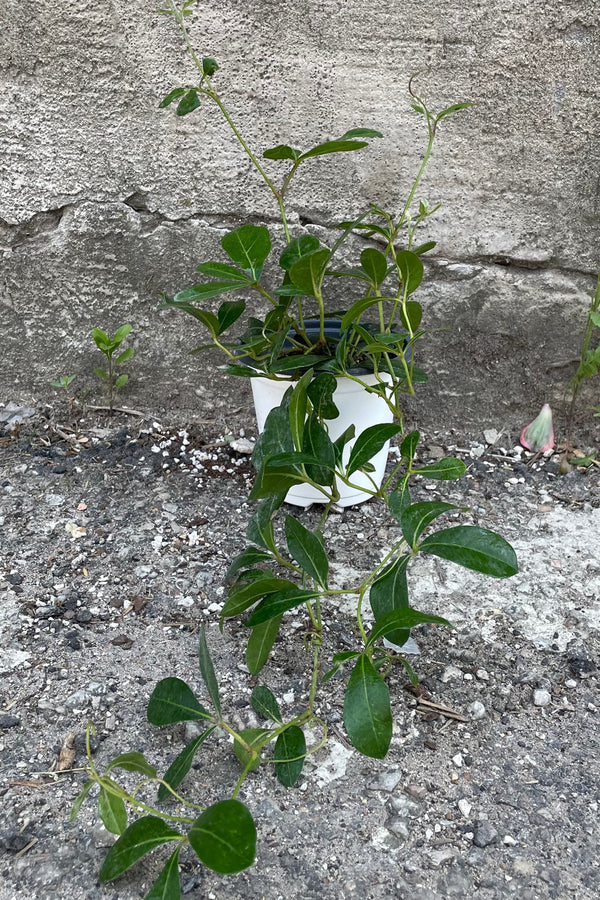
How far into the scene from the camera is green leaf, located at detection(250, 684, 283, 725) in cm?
110

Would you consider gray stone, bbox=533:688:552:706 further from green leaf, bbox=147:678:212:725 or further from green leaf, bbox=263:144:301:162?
green leaf, bbox=263:144:301:162

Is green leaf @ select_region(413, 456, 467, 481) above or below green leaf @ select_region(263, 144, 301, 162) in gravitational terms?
below

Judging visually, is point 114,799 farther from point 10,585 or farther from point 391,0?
point 391,0

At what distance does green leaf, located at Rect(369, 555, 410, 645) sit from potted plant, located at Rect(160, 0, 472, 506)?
1.00 feet

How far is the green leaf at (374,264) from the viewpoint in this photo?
124 centimetres

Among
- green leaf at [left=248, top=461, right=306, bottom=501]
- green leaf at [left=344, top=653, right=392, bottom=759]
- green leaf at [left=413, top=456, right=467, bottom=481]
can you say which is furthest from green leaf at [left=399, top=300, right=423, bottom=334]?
green leaf at [left=344, top=653, right=392, bottom=759]

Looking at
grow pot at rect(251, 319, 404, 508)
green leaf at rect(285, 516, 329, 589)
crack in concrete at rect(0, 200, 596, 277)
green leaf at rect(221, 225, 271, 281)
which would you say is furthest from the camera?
crack in concrete at rect(0, 200, 596, 277)

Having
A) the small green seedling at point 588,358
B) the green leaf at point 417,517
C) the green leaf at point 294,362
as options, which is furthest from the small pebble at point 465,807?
the small green seedling at point 588,358

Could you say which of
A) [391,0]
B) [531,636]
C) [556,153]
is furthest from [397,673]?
[391,0]

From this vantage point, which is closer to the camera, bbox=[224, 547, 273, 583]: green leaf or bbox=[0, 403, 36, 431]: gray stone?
bbox=[224, 547, 273, 583]: green leaf

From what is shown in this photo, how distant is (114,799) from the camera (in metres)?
0.94

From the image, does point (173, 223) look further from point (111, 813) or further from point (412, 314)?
point (111, 813)

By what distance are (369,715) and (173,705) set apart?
288 millimetres

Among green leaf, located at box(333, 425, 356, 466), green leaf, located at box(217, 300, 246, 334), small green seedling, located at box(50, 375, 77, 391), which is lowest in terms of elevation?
small green seedling, located at box(50, 375, 77, 391)
